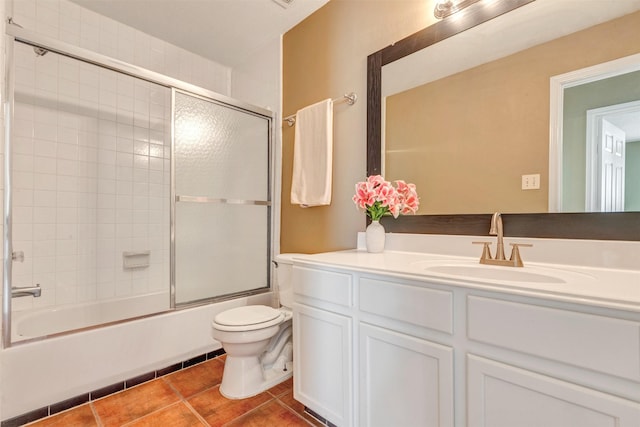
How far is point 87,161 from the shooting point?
218 cm

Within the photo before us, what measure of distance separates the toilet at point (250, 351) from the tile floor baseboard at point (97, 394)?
0.43 metres

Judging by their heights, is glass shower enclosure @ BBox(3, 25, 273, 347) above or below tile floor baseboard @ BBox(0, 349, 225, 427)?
above

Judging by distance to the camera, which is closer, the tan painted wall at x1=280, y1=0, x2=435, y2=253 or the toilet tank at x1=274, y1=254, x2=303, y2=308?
the tan painted wall at x1=280, y1=0, x2=435, y2=253

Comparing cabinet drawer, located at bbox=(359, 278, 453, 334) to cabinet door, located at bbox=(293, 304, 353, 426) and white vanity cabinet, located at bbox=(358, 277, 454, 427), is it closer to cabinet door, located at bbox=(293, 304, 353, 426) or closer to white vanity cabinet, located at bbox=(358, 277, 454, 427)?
white vanity cabinet, located at bbox=(358, 277, 454, 427)

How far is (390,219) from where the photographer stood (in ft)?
5.60

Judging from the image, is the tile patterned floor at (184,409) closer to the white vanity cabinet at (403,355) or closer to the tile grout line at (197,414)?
the tile grout line at (197,414)

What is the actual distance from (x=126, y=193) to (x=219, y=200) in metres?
0.77

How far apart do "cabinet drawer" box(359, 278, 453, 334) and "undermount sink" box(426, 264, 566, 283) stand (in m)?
0.12

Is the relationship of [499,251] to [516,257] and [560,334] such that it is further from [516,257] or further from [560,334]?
[560,334]

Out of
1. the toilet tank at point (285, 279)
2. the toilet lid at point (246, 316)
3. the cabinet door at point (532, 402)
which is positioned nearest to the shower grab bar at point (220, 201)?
the toilet tank at point (285, 279)

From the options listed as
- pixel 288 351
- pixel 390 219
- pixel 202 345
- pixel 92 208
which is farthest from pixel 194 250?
pixel 390 219

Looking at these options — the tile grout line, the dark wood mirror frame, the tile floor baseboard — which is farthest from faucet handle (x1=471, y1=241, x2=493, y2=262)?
the tile floor baseboard

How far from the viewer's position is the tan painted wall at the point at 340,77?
176 centimetres

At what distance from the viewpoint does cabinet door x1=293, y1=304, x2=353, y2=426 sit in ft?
3.96
